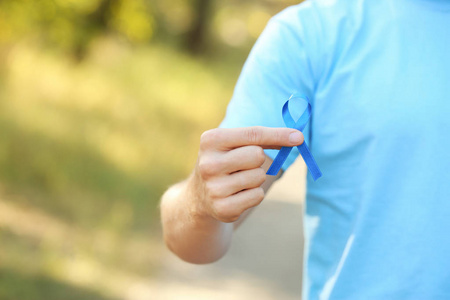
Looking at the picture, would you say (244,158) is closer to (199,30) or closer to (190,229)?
(190,229)

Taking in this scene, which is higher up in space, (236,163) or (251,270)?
(251,270)

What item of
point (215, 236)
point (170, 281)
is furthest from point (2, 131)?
point (215, 236)

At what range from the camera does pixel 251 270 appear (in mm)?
5559

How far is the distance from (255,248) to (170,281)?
4.05 ft

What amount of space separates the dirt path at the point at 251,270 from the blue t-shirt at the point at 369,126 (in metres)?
3.36

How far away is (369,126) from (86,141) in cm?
546

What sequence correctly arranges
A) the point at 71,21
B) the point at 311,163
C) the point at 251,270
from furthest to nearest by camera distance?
the point at 71,21 < the point at 251,270 < the point at 311,163

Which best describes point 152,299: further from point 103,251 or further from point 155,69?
point 155,69

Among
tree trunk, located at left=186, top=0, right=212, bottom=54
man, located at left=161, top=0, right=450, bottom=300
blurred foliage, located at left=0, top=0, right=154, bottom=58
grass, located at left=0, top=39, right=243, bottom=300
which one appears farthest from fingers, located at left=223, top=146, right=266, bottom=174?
tree trunk, located at left=186, top=0, right=212, bottom=54

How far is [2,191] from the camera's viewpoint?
584 cm

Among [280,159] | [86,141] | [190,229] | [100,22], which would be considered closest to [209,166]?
[280,159]

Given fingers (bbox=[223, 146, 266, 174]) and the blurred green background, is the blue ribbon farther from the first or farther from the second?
the blurred green background

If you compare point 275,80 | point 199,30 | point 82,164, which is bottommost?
point 275,80

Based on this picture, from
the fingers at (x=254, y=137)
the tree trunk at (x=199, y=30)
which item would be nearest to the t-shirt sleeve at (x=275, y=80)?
the fingers at (x=254, y=137)
